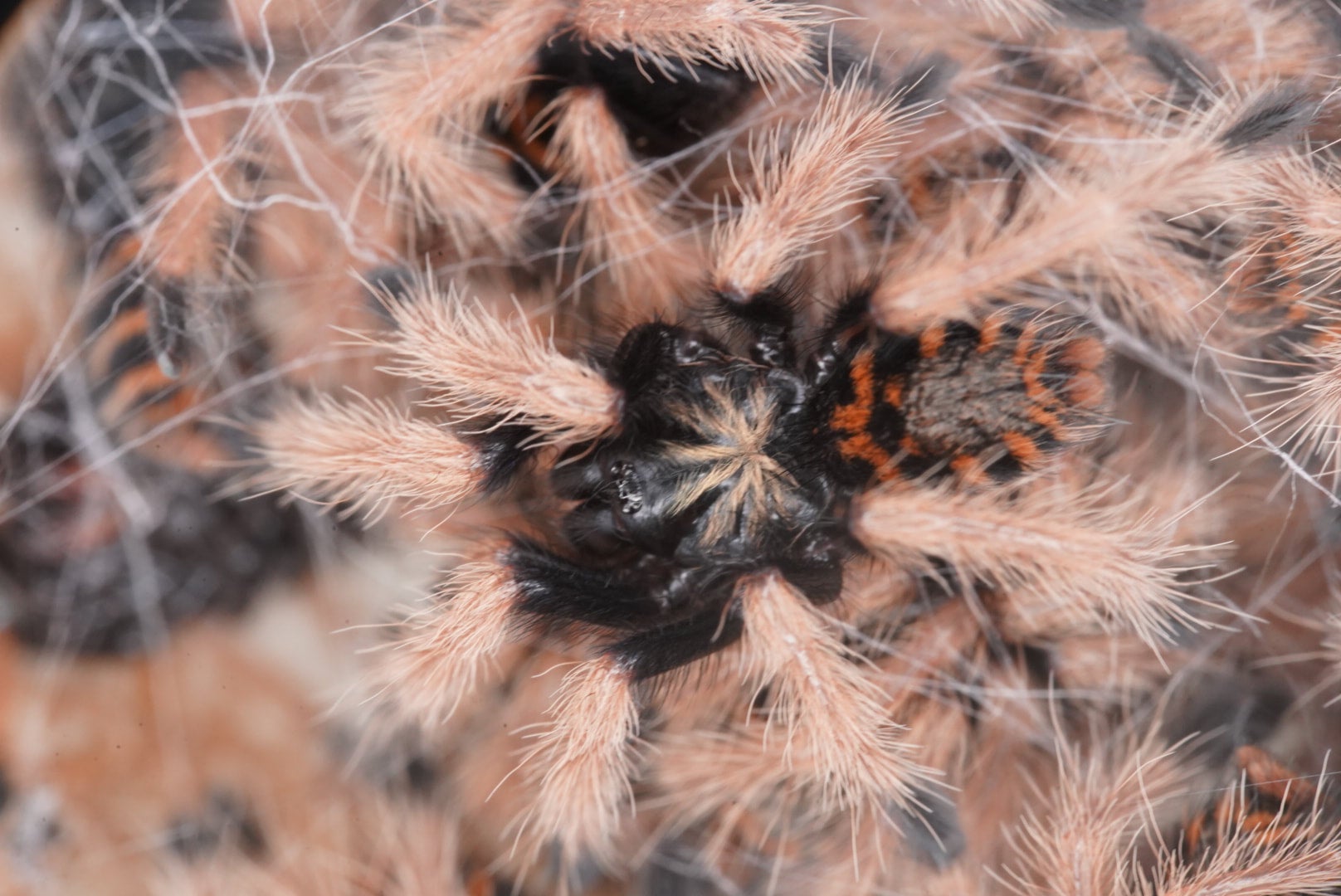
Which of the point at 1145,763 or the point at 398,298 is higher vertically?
the point at 398,298

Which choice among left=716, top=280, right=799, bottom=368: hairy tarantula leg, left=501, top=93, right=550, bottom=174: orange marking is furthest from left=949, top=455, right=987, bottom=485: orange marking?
left=501, top=93, right=550, bottom=174: orange marking

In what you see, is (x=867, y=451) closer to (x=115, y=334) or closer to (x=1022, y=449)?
(x=1022, y=449)

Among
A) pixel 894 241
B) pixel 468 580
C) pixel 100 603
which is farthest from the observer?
pixel 100 603

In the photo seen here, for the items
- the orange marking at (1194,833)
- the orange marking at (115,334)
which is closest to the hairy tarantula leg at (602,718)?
the orange marking at (1194,833)

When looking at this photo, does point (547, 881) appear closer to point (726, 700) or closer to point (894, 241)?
point (726, 700)

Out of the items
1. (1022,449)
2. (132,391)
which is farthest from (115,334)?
(1022,449)

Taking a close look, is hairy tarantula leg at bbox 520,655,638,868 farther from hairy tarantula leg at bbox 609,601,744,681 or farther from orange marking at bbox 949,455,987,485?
orange marking at bbox 949,455,987,485

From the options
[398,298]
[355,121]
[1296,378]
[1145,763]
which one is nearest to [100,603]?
[398,298]

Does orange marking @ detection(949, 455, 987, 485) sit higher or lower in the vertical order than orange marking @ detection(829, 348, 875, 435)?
lower
